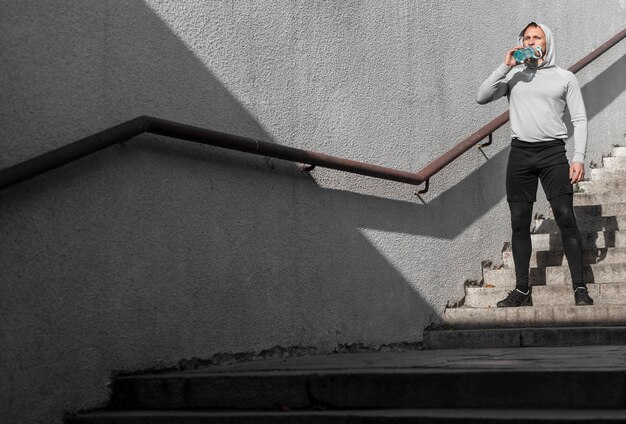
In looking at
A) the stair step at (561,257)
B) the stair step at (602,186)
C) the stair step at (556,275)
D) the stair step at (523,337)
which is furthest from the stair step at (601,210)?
the stair step at (523,337)

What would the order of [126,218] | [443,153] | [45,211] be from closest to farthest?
[45,211] < [126,218] < [443,153]

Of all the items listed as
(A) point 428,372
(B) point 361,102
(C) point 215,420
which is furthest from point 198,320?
(B) point 361,102

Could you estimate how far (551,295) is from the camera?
6.60 meters

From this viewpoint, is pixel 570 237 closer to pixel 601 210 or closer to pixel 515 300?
pixel 515 300

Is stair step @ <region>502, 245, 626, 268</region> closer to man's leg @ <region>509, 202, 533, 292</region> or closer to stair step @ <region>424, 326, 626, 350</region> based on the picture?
man's leg @ <region>509, 202, 533, 292</region>

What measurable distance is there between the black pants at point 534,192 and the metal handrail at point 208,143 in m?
0.46

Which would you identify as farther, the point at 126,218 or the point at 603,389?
the point at 126,218

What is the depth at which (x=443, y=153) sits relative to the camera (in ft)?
23.0

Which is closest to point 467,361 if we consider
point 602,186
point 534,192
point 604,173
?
point 534,192

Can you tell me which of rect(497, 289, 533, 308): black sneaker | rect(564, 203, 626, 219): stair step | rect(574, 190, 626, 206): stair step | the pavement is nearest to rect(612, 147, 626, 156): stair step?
rect(574, 190, 626, 206): stair step

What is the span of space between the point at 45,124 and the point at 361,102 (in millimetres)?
2467

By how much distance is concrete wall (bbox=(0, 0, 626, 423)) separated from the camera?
4188 millimetres

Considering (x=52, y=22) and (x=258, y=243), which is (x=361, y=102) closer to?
(x=258, y=243)

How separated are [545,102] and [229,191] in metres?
2.43
